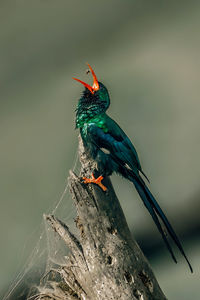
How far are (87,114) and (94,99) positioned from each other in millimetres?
200

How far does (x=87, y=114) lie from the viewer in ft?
13.4

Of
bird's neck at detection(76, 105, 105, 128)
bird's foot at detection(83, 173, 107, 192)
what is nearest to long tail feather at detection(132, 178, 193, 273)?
bird's foot at detection(83, 173, 107, 192)

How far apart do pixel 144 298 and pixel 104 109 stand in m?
1.73

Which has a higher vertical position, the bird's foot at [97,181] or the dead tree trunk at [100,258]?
the bird's foot at [97,181]

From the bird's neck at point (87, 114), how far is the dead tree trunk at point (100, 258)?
0.78 m

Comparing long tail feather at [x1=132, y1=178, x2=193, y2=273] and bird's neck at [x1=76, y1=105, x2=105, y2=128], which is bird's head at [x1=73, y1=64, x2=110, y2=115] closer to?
bird's neck at [x1=76, y1=105, x2=105, y2=128]

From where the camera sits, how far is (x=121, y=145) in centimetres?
389

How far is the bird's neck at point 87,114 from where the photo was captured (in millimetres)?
4051

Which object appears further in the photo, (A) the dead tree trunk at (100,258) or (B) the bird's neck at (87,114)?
(B) the bird's neck at (87,114)

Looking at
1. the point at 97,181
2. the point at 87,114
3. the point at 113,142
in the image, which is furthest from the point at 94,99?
the point at 97,181

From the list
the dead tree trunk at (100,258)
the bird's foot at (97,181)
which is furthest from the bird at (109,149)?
the dead tree trunk at (100,258)

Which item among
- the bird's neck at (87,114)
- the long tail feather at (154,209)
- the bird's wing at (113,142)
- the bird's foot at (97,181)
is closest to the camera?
the bird's foot at (97,181)

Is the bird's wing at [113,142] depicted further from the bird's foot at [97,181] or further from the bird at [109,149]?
the bird's foot at [97,181]

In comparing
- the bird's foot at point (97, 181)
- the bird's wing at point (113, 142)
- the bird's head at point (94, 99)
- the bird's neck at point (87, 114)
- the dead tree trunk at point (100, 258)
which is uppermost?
the bird's head at point (94, 99)
